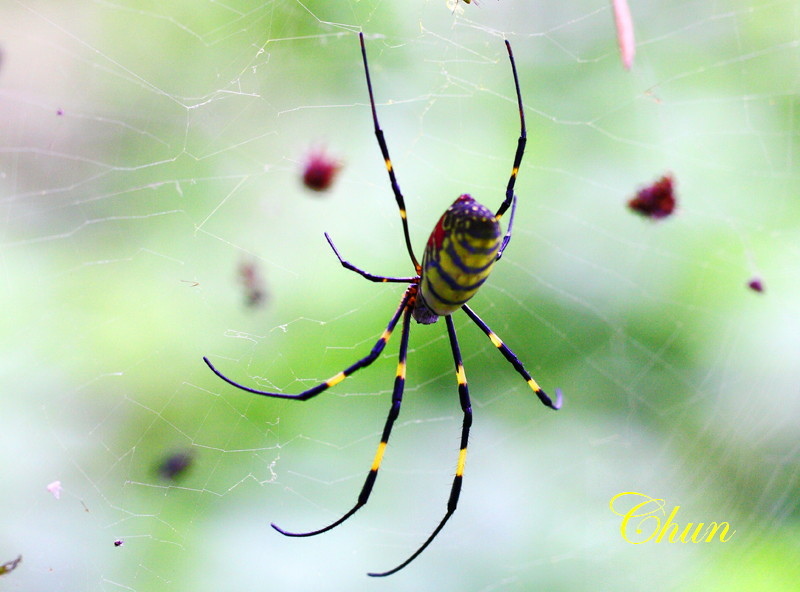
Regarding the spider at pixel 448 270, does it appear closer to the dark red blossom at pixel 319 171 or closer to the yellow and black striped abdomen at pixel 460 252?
the yellow and black striped abdomen at pixel 460 252

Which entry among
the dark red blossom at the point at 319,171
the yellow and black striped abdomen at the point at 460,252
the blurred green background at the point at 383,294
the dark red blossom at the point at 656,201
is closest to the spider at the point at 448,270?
the yellow and black striped abdomen at the point at 460,252

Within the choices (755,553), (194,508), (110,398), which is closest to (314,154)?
(110,398)

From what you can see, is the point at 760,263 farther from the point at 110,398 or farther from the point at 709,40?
the point at 110,398
